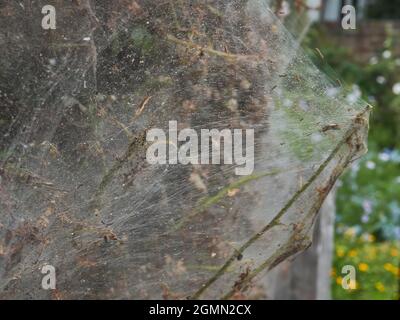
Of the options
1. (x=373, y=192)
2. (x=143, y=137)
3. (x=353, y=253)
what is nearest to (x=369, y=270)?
(x=353, y=253)

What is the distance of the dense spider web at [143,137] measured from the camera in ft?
6.09

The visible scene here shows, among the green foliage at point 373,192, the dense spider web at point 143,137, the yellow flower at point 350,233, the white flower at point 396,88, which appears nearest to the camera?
the dense spider web at point 143,137

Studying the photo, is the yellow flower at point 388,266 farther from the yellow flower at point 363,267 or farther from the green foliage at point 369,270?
the yellow flower at point 363,267

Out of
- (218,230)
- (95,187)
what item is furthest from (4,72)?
(218,230)

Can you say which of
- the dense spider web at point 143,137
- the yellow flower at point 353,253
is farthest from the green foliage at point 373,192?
the dense spider web at point 143,137

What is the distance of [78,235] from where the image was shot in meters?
1.89

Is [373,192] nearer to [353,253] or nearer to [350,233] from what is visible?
[350,233]

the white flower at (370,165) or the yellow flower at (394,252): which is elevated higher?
the white flower at (370,165)

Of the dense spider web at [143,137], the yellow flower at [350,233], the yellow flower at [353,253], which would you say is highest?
the yellow flower at [350,233]

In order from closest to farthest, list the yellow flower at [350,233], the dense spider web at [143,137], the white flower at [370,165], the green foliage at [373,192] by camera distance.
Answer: the dense spider web at [143,137] → the green foliage at [373,192] → the yellow flower at [350,233] → the white flower at [370,165]

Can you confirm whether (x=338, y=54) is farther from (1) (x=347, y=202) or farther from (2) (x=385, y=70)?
(1) (x=347, y=202)

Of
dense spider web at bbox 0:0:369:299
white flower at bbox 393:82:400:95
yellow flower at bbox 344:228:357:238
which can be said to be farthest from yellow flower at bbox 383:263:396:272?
white flower at bbox 393:82:400:95

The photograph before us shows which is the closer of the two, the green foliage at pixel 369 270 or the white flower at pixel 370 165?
the green foliage at pixel 369 270

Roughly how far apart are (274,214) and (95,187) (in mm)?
492
